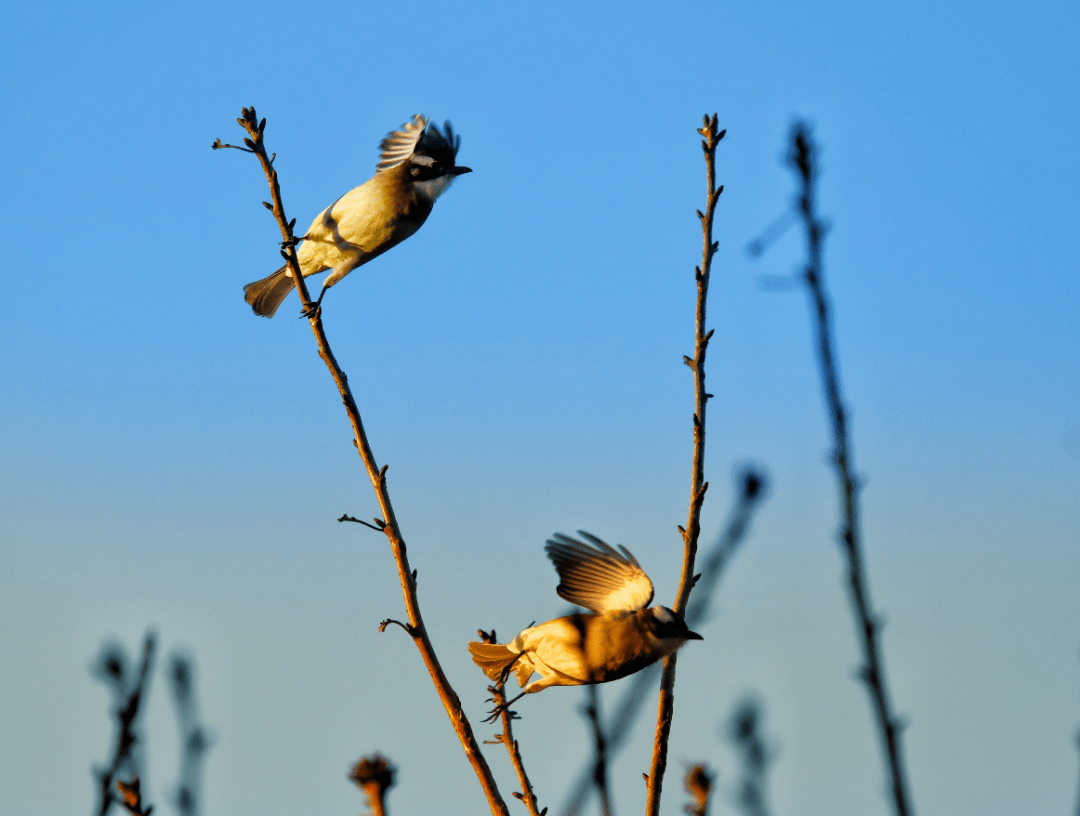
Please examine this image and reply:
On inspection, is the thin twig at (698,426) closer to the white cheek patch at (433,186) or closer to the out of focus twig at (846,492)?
the out of focus twig at (846,492)

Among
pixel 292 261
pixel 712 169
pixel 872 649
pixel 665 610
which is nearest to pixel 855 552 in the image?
pixel 872 649

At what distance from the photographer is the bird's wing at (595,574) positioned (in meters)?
5.71

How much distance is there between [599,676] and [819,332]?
3770 millimetres

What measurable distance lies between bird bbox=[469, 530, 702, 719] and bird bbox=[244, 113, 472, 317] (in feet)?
A: 11.2

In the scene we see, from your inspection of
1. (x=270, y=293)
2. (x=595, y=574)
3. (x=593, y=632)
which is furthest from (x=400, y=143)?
(x=593, y=632)

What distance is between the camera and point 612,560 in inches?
227

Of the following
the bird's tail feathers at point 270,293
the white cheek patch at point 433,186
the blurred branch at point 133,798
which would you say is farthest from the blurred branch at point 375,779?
the bird's tail feathers at point 270,293

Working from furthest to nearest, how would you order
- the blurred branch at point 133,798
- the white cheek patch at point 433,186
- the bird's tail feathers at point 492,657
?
the white cheek patch at point 433,186, the bird's tail feathers at point 492,657, the blurred branch at point 133,798

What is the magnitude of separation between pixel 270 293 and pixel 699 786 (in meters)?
6.86

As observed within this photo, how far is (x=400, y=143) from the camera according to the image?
8.91 metres

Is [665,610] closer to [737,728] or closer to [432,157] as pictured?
[737,728]

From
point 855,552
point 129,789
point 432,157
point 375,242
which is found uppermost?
point 432,157

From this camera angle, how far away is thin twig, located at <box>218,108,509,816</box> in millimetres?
4246

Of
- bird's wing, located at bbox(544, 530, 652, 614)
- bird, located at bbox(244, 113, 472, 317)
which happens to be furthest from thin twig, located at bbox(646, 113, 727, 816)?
bird, located at bbox(244, 113, 472, 317)
